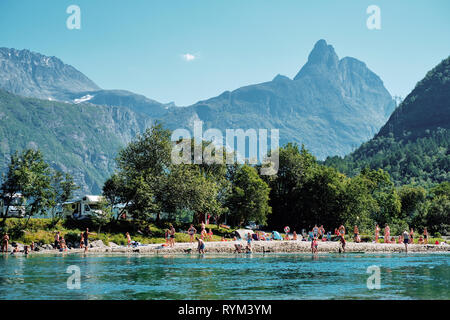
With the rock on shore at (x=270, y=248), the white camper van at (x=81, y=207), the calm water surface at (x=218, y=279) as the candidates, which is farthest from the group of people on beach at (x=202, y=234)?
the white camper van at (x=81, y=207)

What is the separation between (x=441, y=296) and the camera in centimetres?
2436

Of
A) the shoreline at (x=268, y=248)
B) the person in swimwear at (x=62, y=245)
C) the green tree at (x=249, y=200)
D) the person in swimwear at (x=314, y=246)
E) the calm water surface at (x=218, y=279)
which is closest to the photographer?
the calm water surface at (x=218, y=279)

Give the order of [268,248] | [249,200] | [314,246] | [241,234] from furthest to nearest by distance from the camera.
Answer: [249,200] < [241,234] < [268,248] < [314,246]

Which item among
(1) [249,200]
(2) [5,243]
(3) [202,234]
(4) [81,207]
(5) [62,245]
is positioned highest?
(1) [249,200]

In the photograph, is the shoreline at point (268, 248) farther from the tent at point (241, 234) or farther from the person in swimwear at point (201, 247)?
the tent at point (241, 234)

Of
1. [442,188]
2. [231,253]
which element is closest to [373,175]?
[442,188]

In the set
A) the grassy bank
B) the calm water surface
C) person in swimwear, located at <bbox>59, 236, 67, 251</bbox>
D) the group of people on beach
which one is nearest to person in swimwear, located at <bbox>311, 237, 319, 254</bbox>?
the calm water surface

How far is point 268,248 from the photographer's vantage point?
5703cm

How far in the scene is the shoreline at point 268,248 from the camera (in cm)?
5244

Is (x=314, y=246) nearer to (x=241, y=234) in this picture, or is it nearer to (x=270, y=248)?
(x=270, y=248)

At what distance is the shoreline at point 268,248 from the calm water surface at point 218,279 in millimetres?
8783

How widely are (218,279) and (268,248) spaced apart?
26.8 m

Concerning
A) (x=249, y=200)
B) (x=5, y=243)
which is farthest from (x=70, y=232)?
(x=249, y=200)

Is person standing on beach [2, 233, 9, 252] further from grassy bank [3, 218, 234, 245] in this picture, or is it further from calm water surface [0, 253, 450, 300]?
calm water surface [0, 253, 450, 300]
